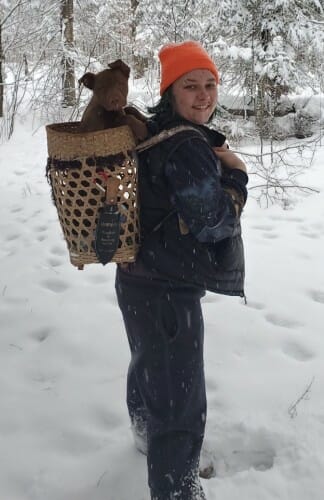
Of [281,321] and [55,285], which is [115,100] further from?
[55,285]

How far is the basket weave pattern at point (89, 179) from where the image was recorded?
1.54m

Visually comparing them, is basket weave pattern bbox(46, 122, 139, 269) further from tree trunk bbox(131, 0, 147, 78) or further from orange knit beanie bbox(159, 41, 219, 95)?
tree trunk bbox(131, 0, 147, 78)

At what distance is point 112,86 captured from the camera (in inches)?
63.5

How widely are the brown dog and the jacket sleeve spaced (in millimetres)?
217

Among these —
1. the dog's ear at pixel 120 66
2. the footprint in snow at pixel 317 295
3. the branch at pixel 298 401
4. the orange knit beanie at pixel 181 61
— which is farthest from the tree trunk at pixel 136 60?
the dog's ear at pixel 120 66

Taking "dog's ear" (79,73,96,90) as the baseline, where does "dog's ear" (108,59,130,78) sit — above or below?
above

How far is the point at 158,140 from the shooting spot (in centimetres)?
158

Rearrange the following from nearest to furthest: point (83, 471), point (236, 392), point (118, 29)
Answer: point (83, 471), point (236, 392), point (118, 29)

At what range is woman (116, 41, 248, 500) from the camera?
157cm

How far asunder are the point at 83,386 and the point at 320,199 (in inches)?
169

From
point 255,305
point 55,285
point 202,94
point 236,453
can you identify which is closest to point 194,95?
point 202,94

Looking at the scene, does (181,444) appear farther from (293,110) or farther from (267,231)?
(293,110)

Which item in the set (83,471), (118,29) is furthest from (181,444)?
(118,29)

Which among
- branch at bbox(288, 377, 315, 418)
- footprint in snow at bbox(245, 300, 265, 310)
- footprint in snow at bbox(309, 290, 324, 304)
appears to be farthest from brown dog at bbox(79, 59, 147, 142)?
footprint in snow at bbox(309, 290, 324, 304)
